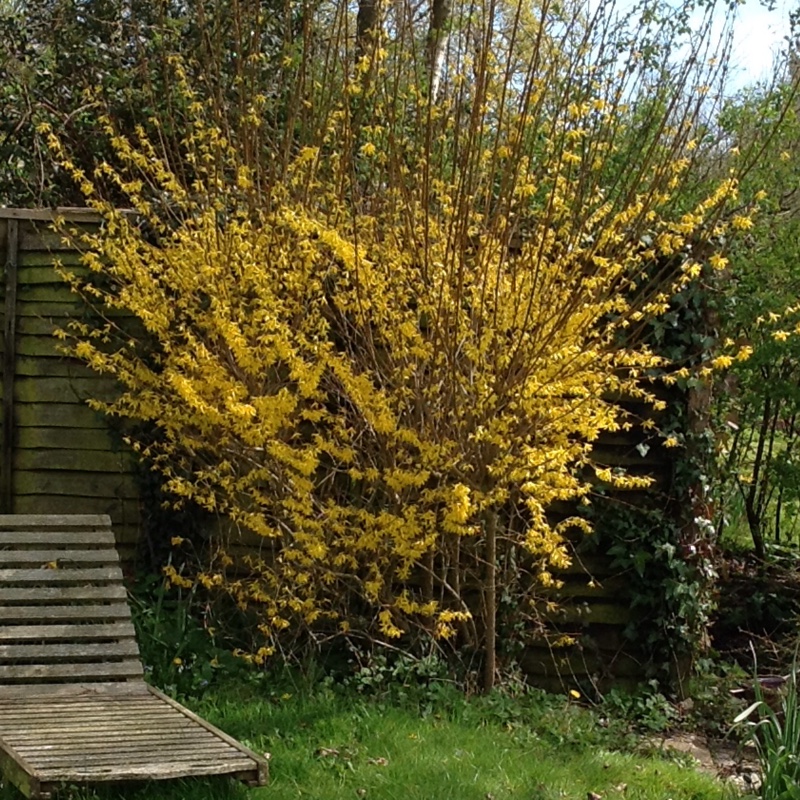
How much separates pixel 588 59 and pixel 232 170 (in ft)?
7.14

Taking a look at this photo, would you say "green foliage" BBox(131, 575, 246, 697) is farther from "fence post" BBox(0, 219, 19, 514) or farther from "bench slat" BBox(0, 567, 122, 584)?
"fence post" BBox(0, 219, 19, 514)

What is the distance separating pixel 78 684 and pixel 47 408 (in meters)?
1.87

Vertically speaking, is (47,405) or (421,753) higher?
(47,405)

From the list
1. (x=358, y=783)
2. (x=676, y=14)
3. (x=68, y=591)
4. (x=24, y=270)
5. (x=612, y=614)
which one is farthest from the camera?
(x=676, y=14)

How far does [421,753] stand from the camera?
4.34m

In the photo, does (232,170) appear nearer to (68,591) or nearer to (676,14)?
(68,591)

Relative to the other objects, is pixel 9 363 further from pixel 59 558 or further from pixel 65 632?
pixel 65 632

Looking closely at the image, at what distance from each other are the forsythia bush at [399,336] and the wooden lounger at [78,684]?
54 centimetres

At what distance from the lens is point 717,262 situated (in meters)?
4.76

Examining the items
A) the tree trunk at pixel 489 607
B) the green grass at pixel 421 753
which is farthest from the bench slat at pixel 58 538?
the tree trunk at pixel 489 607

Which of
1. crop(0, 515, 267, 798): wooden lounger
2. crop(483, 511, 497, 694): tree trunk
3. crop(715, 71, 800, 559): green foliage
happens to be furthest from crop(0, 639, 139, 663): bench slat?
crop(715, 71, 800, 559): green foliage

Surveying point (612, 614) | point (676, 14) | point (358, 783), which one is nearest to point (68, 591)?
point (358, 783)

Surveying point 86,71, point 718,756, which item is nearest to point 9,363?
point 86,71

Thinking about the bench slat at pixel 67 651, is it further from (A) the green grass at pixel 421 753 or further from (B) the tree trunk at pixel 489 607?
(B) the tree trunk at pixel 489 607
